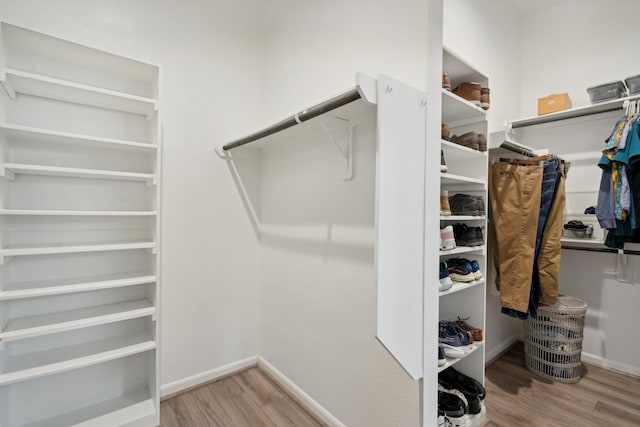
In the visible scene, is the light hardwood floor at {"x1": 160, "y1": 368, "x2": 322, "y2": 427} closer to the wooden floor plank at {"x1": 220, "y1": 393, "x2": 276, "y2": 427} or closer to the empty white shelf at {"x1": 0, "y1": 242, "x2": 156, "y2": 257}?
the wooden floor plank at {"x1": 220, "y1": 393, "x2": 276, "y2": 427}

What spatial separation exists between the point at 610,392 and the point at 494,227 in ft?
4.35

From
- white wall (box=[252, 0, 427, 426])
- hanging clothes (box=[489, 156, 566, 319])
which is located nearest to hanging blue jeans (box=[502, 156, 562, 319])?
hanging clothes (box=[489, 156, 566, 319])

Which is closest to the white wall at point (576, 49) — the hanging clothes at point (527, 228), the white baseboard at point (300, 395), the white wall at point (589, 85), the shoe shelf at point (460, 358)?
the white wall at point (589, 85)

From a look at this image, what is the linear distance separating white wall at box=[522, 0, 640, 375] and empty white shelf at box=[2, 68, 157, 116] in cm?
319

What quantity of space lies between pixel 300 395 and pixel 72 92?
2.18m

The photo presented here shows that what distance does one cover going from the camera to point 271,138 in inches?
76.4

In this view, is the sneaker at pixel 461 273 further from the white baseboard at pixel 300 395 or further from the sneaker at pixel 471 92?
the white baseboard at pixel 300 395

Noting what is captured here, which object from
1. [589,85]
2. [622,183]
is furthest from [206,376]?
[589,85]

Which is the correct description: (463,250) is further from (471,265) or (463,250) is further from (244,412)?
(244,412)

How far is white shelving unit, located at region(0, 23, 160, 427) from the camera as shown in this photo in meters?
1.44

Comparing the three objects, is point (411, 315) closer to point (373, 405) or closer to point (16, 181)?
point (373, 405)

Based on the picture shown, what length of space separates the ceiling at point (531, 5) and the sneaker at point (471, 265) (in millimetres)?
2398

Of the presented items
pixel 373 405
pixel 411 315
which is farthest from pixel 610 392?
pixel 411 315

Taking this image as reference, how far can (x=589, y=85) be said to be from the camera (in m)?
2.43
